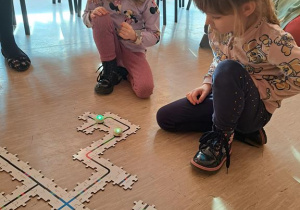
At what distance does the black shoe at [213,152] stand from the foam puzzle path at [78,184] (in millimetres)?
240

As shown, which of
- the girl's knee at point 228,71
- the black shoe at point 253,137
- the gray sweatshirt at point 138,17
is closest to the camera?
the girl's knee at point 228,71

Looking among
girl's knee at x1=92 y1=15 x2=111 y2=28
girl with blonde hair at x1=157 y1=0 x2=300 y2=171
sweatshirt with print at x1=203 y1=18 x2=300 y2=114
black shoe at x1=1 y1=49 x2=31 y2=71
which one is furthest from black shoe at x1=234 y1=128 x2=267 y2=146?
black shoe at x1=1 y1=49 x2=31 y2=71

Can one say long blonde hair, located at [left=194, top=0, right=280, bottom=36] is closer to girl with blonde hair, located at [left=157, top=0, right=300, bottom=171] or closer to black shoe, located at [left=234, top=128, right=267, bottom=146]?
girl with blonde hair, located at [left=157, top=0, right=300, bottom=171]

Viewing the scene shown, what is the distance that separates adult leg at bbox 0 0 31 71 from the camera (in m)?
1.79

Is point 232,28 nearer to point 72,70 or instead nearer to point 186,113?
point 186,113

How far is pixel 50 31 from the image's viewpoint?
2.46 m

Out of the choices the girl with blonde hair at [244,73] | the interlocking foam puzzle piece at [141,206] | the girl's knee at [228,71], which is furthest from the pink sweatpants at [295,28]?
the interlocking foam puzzle piece at [141,206]

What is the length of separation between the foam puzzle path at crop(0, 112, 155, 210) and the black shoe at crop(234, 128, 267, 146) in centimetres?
45

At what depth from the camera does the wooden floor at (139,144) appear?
101cm

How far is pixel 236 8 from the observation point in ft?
3.07

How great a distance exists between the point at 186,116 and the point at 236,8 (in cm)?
49

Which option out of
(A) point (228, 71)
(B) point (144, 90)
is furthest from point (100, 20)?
(A) point (228, 71)

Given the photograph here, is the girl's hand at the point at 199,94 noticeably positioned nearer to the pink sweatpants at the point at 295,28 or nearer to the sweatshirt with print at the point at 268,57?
the sweatshirt with print at the point at 268,57

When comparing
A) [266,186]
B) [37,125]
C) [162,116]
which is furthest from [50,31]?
[266,186]
